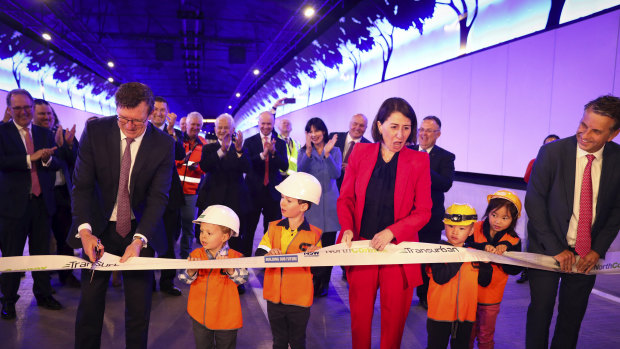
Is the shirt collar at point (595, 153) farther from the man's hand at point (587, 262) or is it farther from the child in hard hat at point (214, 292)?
the child in hard hat at point (214, 292)

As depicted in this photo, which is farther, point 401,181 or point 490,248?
point 490,248

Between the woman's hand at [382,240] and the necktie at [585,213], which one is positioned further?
the necktie at [585,213]

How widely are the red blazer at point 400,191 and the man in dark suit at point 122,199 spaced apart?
108 cm

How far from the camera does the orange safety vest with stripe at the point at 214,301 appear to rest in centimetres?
205

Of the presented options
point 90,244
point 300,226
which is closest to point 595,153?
point 300,226

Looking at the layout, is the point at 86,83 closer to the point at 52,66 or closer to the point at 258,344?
the point at 52,66

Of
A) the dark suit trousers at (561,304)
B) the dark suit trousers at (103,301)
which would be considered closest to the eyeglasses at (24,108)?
the dark suit trousers at (103,301)

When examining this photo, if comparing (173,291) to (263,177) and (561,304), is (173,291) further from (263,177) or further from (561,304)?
(561,304)

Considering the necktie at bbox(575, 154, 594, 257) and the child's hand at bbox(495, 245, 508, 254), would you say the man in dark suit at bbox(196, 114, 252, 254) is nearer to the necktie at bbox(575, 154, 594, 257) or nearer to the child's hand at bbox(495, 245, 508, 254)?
the child's hand at bbox(495, 245, 508, 254)

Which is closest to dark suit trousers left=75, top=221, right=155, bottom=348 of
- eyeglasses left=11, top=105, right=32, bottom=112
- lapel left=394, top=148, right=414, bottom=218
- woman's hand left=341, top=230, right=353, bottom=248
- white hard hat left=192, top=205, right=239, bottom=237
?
white hard hat left=192, top=205, right=239, bottom=237

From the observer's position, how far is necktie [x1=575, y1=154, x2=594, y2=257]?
197 centimetres

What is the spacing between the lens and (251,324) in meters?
3.10

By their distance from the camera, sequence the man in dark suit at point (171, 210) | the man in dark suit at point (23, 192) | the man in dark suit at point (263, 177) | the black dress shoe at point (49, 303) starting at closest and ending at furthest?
1. the man in dark suit at point (23, 192)
2. the black dress shoe at point (49, 303)
3. the man in dark suit at point (171, 210)
4. the man in dark suit at point (263, 177)

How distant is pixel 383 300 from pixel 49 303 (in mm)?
3060
